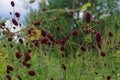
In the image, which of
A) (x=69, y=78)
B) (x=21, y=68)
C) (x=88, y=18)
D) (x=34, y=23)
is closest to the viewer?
(x=34, y=23)

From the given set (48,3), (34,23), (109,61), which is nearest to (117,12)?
(48,3)

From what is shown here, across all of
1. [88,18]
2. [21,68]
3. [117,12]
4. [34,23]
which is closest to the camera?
[34,23]

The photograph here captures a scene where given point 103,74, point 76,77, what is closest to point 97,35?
point 76,77

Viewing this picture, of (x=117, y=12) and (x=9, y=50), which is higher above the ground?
(x=9, y=50)

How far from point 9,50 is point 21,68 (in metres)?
0.80

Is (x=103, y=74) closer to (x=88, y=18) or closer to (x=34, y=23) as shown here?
(x=88, y=18)

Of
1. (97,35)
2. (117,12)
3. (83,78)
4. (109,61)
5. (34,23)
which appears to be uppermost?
(34,23)

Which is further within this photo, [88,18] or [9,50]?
[9,50]

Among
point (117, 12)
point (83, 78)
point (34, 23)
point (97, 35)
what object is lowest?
point (117, 12)

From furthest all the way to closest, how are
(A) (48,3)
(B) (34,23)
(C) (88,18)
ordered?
1. (A) (48,3)
2. (C) (88,18)
3. (B) (34,23)

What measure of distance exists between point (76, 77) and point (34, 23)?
2.39 metres

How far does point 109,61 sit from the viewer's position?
16.5ft

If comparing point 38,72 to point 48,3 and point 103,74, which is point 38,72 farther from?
point 48,3

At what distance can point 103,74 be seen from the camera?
417 centimetres
